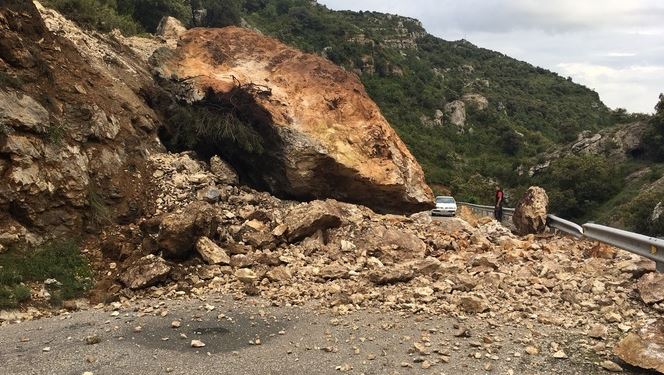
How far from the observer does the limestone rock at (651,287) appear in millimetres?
6168

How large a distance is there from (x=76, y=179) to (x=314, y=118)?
5.54 m

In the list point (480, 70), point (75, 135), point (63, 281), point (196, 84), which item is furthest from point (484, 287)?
point (480, 70)

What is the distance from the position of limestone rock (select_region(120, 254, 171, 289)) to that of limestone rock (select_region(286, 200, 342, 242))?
241 cm

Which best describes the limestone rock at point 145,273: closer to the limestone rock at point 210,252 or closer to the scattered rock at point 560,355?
the limestone rock at point 210,252

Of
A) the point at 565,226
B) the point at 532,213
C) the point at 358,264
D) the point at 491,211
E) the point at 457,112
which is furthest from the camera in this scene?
the point at 457,112

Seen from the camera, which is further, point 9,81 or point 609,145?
point 609,145

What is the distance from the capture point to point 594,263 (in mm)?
8031

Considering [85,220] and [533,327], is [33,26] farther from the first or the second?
[533,327]

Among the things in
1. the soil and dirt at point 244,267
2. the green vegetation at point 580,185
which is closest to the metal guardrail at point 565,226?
the soil and dirt at point 244,267

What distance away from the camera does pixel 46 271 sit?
7.73 metres

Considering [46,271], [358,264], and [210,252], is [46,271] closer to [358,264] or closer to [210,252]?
[210,252]

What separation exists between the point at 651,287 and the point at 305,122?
798 cm

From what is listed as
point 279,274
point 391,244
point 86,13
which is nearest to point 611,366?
point 279,274

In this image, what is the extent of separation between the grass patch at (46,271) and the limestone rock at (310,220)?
11.5 ft
